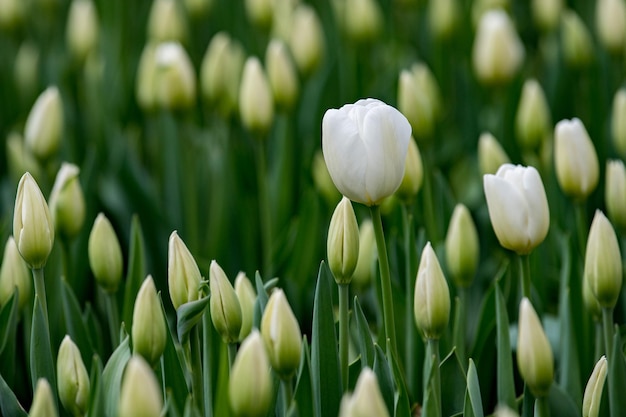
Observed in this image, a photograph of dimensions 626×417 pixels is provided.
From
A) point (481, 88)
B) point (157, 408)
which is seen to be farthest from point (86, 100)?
point (157, 408)

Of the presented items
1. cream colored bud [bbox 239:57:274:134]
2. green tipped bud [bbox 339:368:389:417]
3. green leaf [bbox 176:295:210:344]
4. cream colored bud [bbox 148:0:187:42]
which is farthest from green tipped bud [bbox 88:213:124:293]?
cream colored bud [bbox 148:0:187:42]

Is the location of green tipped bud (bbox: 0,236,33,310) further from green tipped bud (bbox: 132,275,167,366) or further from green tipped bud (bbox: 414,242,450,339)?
green tipped bud (bbox: 414,242,450,339)

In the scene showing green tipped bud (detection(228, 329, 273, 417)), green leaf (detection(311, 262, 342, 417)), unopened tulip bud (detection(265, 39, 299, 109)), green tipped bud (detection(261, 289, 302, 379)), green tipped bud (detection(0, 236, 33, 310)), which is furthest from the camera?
unopened tulip bud (detection(265, 39, 299, 109))

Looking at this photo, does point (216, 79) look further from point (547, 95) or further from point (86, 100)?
point (547, 95)

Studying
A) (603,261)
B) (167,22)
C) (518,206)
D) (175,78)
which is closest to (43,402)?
(518,206)

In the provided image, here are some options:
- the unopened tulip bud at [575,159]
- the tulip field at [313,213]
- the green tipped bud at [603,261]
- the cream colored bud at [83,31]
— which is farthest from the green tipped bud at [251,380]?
the cream colored bud at [83,31]

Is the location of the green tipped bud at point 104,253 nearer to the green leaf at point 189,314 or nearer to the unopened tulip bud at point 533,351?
the green leaf at point 189,314

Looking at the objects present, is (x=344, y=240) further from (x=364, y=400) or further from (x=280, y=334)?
(x=364, y=400)
